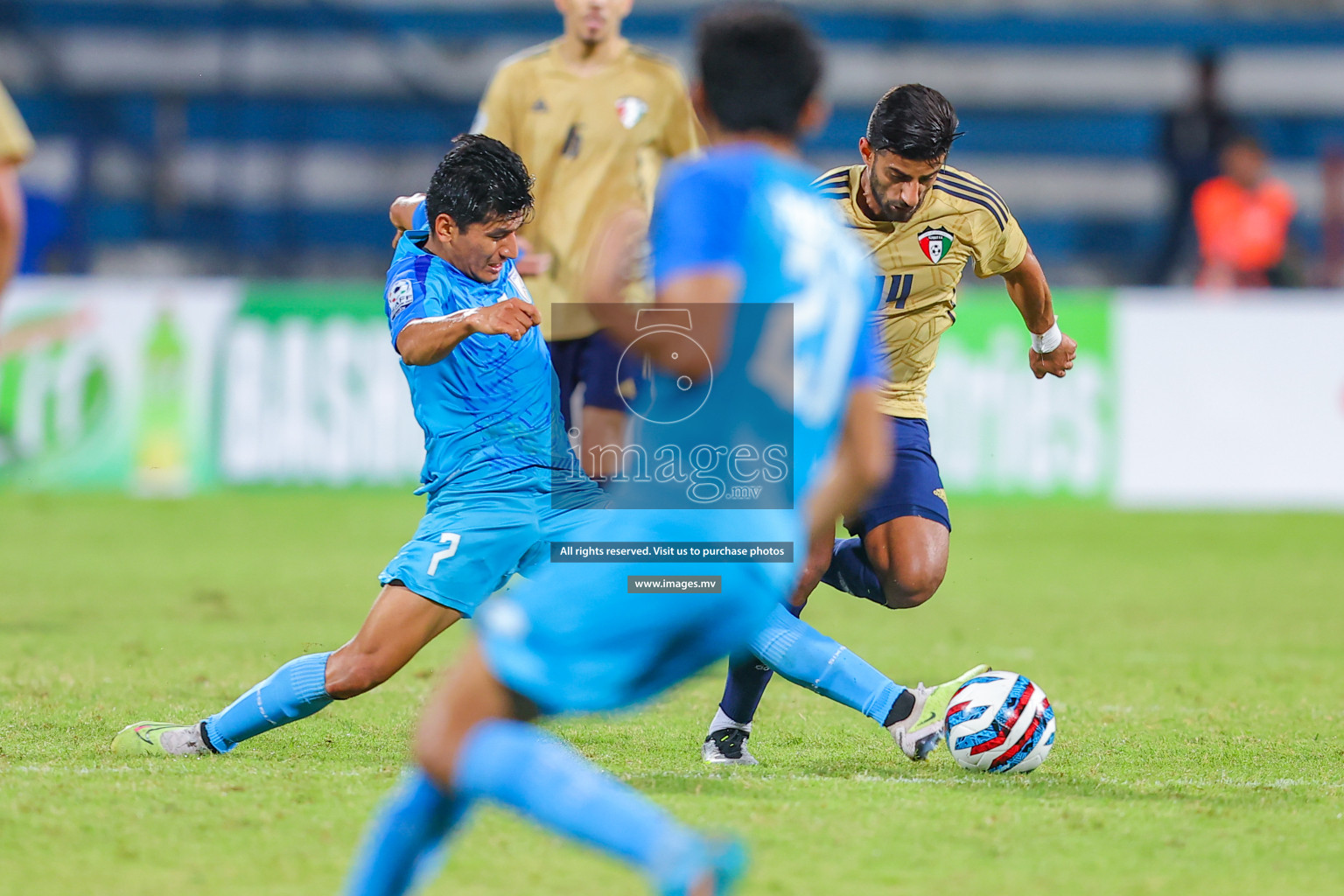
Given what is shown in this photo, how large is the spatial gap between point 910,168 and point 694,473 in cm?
233

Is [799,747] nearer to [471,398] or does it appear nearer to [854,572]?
[854,572]

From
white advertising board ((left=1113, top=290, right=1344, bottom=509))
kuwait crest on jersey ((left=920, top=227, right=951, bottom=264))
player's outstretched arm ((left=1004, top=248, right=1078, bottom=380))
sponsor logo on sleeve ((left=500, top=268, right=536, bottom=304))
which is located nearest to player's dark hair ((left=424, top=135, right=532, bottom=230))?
sponsor logo on sleeve ((left=500, top=268, right=536, bottom=304))

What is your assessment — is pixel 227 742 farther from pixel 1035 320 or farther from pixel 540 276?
pixel 1035 320

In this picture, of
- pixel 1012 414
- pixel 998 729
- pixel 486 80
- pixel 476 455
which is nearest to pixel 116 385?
pixel 486 80

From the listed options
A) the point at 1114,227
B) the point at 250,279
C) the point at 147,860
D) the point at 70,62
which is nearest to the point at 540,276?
the point at 147,860

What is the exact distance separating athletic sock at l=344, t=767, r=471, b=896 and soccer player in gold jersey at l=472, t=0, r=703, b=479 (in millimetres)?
3471

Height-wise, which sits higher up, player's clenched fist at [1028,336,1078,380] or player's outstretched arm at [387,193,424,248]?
player's outstretched arm at [387,193,424,248]

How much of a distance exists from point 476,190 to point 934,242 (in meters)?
1.68

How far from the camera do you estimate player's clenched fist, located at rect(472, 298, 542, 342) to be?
14.4 ft

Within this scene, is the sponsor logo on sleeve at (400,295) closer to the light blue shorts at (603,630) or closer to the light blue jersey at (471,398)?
the light blue jersey at (471,398)

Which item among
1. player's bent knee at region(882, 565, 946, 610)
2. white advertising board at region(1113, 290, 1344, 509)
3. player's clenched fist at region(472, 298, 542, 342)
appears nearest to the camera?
player's clenched fist at region(472, 298, 542, 342)

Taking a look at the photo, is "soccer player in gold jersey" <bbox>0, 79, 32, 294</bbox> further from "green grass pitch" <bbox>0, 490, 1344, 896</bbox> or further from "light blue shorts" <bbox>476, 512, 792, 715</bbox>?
"light blue shorts" <bbox>476, 512, 792, 715</bbox>

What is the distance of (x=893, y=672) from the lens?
684 centimetres

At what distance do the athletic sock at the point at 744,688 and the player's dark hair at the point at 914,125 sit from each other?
5.49ft
